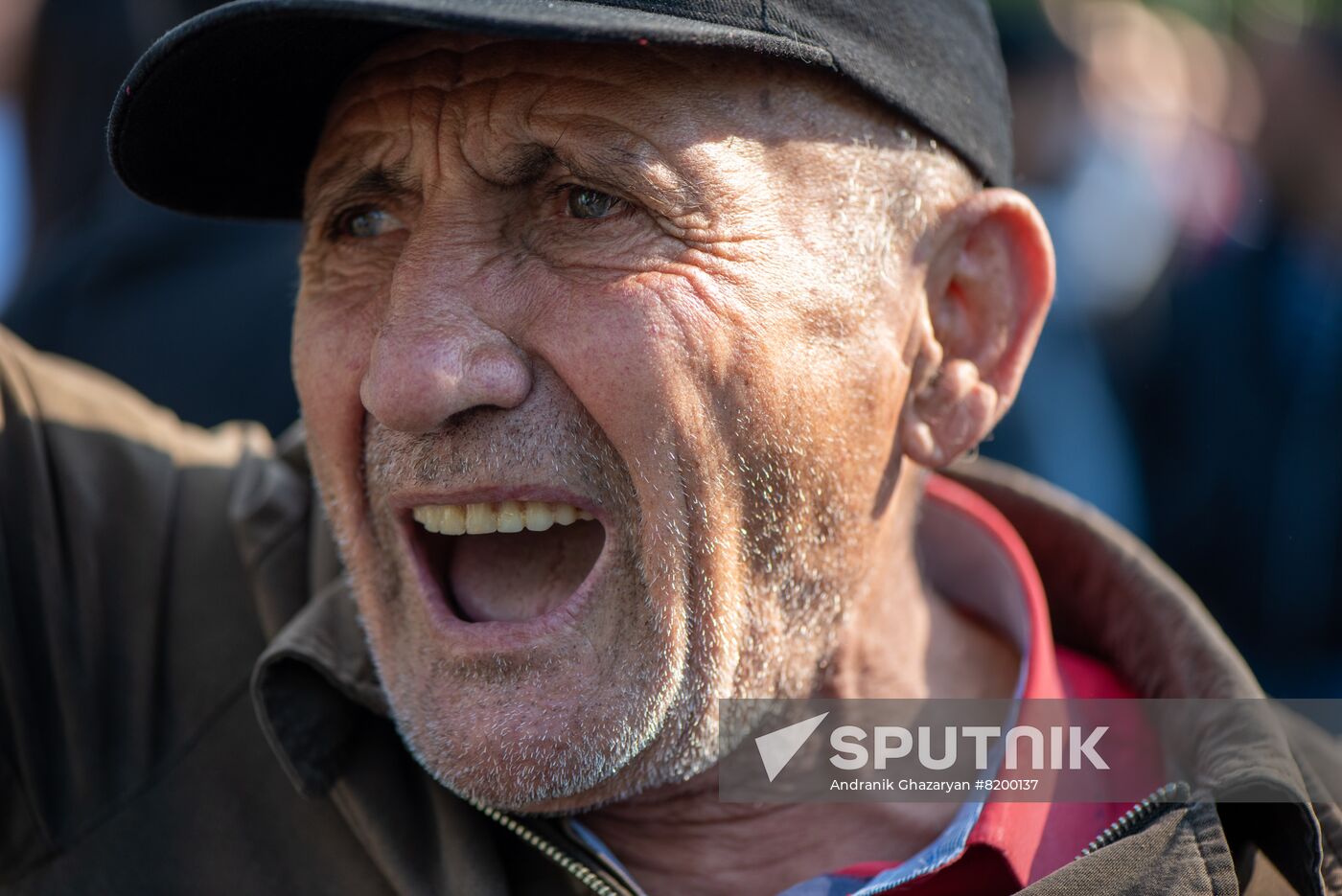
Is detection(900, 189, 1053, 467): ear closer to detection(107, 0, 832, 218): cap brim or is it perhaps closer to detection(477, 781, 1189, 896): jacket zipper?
detection(107, 0, 832, 218): cap brim

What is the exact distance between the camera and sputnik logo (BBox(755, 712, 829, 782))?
8.09ft

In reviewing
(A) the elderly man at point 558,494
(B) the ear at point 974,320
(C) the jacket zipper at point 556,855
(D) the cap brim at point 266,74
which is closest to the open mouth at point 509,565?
(A) the elderly man at point 558,494

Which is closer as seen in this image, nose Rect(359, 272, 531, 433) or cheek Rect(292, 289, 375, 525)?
nose Rect(359, 272, 531, 433)

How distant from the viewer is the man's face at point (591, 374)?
211cm

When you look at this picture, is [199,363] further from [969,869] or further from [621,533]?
[969,869]

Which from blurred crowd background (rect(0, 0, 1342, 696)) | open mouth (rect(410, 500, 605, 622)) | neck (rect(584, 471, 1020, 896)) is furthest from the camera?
blurred crowd background (rect(0, 0, 1342, 696))

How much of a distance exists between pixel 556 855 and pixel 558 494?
584 mm

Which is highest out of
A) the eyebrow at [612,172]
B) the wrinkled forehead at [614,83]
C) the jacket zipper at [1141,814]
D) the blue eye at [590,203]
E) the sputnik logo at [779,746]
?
the wrinkled forehead at [614,83]

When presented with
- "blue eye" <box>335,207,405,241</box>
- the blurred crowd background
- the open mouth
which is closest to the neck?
the open mouth

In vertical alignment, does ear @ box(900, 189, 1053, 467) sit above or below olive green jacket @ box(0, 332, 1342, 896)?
above

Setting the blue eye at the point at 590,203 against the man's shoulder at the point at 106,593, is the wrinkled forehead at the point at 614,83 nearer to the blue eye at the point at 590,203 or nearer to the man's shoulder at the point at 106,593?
the blue eye at the point at 590,203

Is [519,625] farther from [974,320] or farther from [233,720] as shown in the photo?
[974,320]

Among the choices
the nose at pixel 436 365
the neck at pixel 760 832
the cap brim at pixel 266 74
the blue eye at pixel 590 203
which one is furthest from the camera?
the neck at pixel 760 832

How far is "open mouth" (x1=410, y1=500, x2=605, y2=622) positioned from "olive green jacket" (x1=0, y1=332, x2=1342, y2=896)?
0.68 ft
